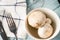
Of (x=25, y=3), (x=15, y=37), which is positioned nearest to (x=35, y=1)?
(x=25, y=3)

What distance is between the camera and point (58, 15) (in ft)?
1.84

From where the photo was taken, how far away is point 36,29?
527mm

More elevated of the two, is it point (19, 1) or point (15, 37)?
point (19, 1)

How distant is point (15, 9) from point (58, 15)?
15cm

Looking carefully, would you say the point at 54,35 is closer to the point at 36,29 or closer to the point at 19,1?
the point at 36,29

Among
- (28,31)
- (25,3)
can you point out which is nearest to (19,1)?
(25,3)

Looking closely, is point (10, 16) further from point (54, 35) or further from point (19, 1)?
point (54, 35)

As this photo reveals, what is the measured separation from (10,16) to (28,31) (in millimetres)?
94

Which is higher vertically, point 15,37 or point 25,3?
point 25,3

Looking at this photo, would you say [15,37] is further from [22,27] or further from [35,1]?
[35,1]

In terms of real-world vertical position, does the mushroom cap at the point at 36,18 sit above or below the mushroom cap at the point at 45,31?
above

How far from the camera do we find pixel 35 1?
1.88ft

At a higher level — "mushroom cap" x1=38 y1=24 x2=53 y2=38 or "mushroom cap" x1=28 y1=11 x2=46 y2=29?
"mushroom cap" x1=28 y1=11 x2=46 y2=29

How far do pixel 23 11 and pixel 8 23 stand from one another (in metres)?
0.06
